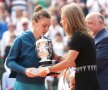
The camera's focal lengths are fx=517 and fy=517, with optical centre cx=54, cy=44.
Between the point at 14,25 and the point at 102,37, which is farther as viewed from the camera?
the point at 14,25

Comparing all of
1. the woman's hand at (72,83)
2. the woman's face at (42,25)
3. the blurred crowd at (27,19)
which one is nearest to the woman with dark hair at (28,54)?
the woman's face at (42,25)

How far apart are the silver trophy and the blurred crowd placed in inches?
262

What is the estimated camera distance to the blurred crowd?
1420 cm

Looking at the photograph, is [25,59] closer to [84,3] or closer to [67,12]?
[67,12]

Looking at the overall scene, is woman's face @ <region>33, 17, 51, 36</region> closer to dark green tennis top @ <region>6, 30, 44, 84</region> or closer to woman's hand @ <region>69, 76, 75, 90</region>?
dark green tennis top @ <region>6, 30, 44, 84</region>

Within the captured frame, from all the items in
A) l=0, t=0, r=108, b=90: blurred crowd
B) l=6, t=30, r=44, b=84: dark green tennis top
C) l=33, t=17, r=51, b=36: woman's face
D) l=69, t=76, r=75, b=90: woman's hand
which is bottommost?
l=69, t=76, r=75, b=90: woman's hand

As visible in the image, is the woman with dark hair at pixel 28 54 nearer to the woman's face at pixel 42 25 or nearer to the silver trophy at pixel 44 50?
the woman's face at pixel 42 25

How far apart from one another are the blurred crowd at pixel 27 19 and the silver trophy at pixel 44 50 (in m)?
6.64

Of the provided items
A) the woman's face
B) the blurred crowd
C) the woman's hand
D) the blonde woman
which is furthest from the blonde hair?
the blurred crowd

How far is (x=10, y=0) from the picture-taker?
17109 millimetres

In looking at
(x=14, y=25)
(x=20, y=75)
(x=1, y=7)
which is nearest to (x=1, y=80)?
(x=14, y=25)

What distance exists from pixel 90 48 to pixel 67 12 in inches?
20.4

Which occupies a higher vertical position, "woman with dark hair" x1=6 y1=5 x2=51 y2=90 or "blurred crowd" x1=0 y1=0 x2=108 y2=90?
"blurred crowd" x1=0 y1=0 x2=108 y2=90

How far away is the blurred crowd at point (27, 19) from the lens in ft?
46.6
